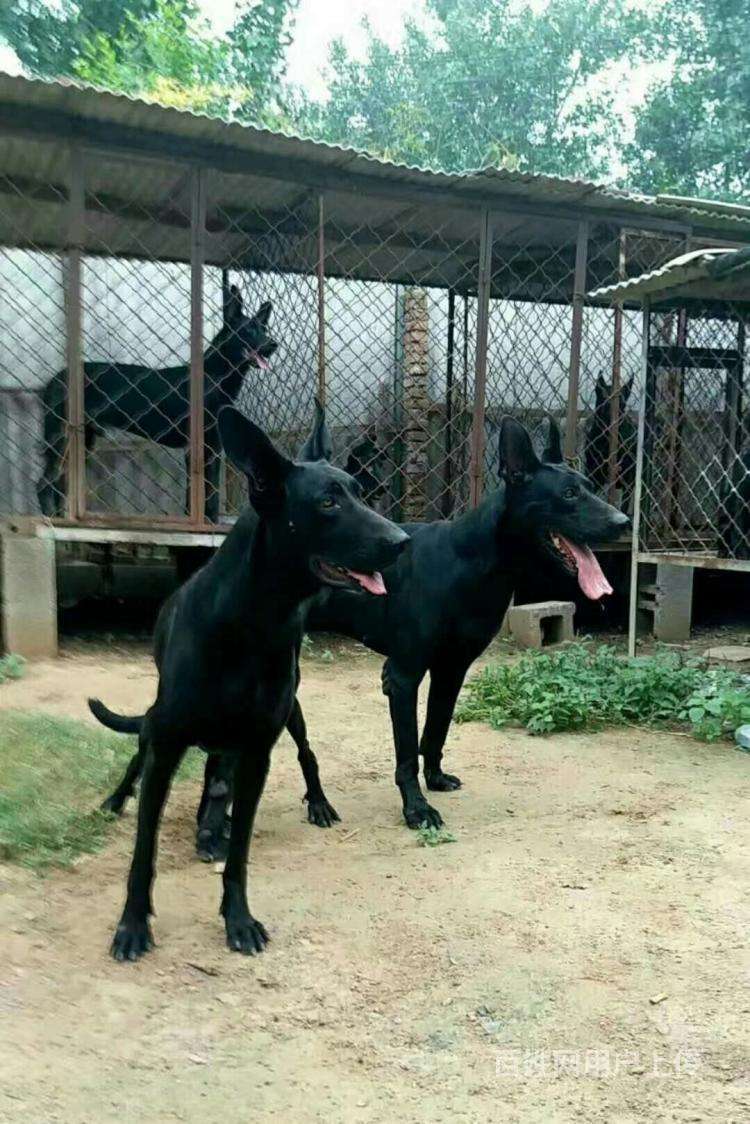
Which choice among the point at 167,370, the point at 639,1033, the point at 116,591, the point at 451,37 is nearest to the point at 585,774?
the point at 639,1033

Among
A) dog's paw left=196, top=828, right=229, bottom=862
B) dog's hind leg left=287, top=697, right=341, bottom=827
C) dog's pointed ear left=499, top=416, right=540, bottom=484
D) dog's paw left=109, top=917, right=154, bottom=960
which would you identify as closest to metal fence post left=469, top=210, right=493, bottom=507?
dog's pointed ear left=499, top=416, right=540, bottom=484

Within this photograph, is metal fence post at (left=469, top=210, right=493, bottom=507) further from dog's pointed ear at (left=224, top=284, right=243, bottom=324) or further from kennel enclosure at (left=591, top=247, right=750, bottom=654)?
dog's pointed ear at (left=224, top=284, right=243, bottom=324)

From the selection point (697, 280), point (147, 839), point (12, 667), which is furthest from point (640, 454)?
point (147, 839)

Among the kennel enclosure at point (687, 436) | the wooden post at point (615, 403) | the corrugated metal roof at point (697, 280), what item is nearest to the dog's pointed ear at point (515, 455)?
the corrugated metal roof at point (697, 280)

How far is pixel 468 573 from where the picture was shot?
3719 mm

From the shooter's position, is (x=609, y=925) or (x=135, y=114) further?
(x=135, y=114)

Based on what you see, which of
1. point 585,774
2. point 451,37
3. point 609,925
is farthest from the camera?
point 451,37

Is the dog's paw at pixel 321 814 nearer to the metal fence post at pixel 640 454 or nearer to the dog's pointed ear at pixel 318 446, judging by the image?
the dog's pointed ear at pixel 318 446

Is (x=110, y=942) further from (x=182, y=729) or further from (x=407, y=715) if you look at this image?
(x=407, y=715)

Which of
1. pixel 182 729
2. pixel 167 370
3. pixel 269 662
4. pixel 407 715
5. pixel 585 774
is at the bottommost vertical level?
pixel 585 774

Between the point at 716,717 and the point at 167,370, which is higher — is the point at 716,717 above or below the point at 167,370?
below

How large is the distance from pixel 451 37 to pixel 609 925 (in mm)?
22189

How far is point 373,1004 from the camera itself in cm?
230

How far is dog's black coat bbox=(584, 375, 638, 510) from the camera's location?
798 centimetres
